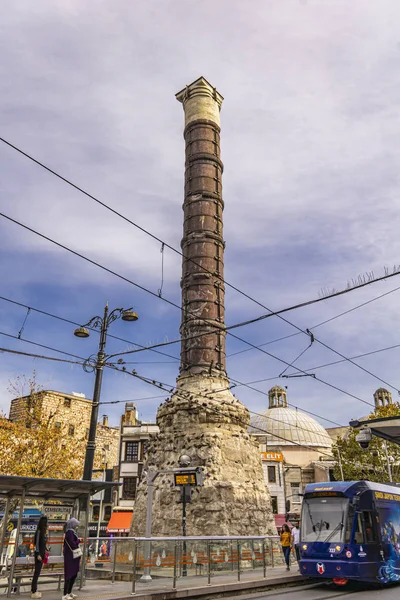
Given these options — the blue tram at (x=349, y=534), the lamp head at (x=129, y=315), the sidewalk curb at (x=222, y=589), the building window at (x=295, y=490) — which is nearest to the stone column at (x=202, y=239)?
the lamp head at (x=129, y=315)

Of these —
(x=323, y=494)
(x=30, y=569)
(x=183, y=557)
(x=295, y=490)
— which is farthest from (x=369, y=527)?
(x=295, y=490)

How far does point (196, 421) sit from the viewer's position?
61.9 feet

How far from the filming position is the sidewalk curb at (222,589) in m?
9.46

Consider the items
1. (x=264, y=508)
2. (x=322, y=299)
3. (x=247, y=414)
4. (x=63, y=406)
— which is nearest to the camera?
(x=322, y=299)

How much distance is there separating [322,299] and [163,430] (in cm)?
1240

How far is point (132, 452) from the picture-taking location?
37.9 metres

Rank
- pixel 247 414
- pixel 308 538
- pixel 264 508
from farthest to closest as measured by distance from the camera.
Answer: pixel 247 414, pixel 264 508, pixel 308 538

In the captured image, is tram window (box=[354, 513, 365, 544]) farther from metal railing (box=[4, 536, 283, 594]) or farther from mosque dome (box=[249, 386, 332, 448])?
mosque dome (box=[249, 386, 332, 448])

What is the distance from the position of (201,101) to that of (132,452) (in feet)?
84.9

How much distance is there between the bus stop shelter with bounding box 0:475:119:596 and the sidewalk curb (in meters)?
1.57

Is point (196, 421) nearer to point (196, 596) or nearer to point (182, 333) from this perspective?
point (182, 333)

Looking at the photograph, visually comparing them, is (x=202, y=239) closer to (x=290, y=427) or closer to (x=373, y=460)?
(x=373, y=460)

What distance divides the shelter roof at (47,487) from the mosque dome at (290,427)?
130 feet

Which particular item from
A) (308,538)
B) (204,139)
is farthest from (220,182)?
(308,538)
